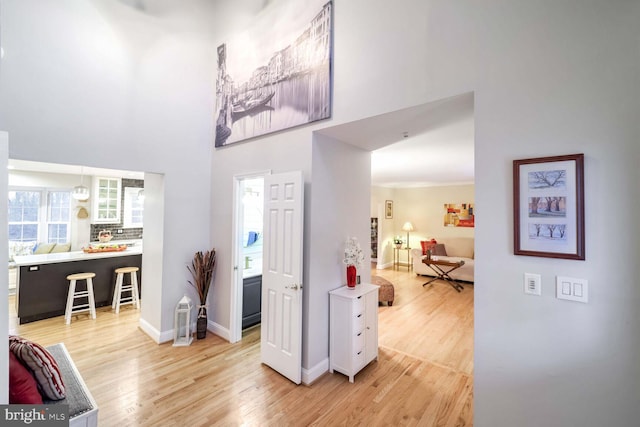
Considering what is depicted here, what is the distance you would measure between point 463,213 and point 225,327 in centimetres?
659

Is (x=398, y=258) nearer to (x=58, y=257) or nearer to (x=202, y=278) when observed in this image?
(x=202, y=278)

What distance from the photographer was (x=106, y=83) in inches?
118

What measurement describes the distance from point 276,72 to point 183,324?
3290mm

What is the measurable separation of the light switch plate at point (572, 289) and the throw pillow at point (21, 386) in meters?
2.91

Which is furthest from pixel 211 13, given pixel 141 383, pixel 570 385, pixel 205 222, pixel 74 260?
pixel 570 385

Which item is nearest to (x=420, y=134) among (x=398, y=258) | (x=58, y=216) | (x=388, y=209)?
(x=388, y=209)

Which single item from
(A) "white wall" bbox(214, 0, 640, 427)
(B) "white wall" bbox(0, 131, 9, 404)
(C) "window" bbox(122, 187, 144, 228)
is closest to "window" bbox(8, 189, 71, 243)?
(C) "window" bbox(122, 187, 144, 228)

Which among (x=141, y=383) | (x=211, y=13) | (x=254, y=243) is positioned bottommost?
(x=141, y=383)

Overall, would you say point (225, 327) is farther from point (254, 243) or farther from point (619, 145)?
point (619, 145)

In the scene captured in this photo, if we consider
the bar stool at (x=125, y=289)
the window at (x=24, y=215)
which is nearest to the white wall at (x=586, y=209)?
the bar stool at (x=125, y=289)

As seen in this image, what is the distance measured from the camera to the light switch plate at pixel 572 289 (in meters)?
1.46

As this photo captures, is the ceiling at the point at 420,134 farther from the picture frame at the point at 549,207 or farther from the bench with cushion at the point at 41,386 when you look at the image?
the bench with cushion at the point at 41,386

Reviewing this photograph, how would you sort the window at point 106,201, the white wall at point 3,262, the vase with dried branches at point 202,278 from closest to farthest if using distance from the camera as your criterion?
1. the white wall at point 3,262
2. the vase with dried branches at point 202,278
3. the window at point 106,201

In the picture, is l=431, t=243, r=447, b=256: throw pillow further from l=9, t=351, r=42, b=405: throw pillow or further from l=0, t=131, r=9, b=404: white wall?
l=0, t=131, r=9, b=404: white wall
